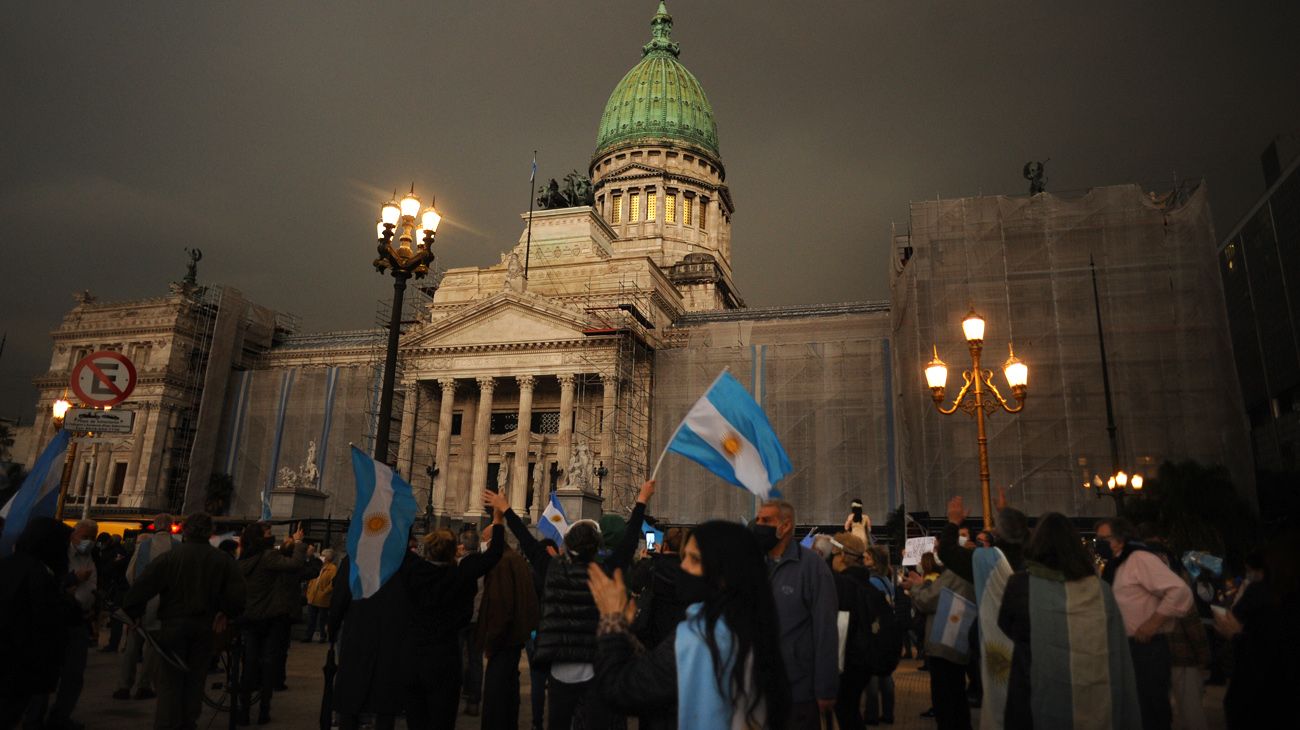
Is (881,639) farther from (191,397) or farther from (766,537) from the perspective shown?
(191,397)

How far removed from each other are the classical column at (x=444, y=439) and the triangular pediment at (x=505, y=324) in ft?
7.42

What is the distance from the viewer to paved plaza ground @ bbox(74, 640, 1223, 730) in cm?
845

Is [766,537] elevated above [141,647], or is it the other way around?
[766,537]

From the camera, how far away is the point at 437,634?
611 centimetres

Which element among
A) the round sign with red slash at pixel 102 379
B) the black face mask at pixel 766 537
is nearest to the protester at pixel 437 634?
the black face mask at pixel 766 537

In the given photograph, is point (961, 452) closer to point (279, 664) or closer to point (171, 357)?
point (279, 664)

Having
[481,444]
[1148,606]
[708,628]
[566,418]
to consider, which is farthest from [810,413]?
[708,628]

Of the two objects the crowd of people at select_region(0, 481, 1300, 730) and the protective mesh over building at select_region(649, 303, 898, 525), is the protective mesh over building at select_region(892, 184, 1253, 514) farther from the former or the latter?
the crowd of people at select_region(0, 481, 1300, 730)

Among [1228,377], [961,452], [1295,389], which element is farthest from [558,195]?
[1295,389]

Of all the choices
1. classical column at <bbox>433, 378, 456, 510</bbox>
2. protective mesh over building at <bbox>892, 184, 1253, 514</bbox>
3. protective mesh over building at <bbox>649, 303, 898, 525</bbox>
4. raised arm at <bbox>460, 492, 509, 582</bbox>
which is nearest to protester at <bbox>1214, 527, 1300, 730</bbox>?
raised arm at <bbox>460, 492, 509, 582</bbox>

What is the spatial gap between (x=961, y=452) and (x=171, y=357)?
43.4m

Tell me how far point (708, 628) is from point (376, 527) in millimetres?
4409

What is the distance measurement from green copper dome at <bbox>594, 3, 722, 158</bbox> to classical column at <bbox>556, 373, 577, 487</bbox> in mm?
31058

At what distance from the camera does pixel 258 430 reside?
45844 millimetres
